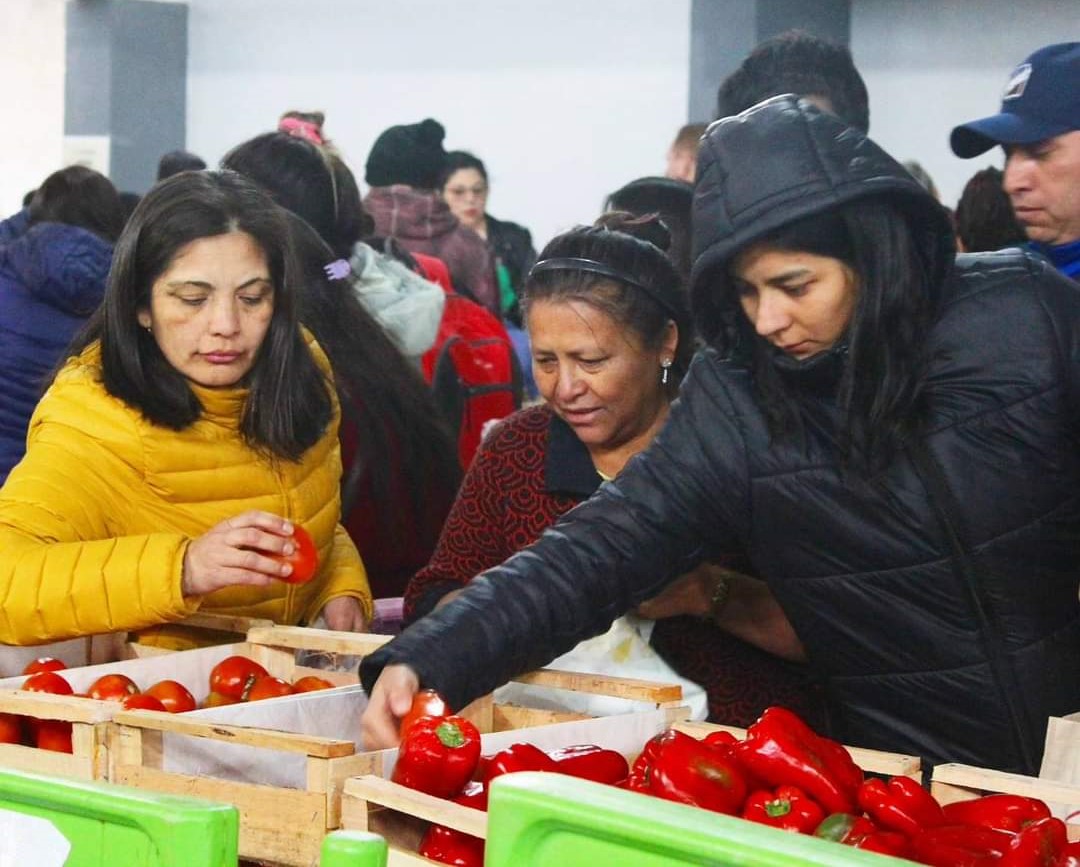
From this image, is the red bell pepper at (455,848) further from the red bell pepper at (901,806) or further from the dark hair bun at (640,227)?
the dark hair bun at (640,227)

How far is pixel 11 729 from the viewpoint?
2.17m

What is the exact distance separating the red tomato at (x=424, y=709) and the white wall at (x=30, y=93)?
369 inches

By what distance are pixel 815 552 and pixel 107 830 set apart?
1.20 meters

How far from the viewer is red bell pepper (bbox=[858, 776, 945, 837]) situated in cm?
171

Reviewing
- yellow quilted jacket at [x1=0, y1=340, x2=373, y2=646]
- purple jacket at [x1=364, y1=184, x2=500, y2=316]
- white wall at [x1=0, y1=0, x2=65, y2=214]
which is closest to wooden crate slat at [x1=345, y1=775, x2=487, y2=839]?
yellow quilted jacket at [x1=0, y1=340, x2=373, y2=646]

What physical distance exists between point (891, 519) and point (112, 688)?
110cm

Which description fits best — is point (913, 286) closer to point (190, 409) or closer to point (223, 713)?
point (223, 713)

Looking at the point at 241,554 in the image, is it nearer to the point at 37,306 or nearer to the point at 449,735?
the point at 449,735

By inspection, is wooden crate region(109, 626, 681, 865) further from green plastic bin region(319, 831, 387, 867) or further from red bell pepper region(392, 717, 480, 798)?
green plastic bin region(319, 831, 387, 867)

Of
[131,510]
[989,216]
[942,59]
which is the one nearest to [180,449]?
[131,510]

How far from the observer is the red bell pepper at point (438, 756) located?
1802 mm

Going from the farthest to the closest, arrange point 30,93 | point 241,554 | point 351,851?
point 30,93
point 241,554
point 351,851

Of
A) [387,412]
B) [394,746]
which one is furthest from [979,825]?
[387,412]

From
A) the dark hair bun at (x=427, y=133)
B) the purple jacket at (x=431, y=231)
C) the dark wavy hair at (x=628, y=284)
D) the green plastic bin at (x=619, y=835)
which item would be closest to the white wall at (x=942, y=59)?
the purple jacket at (x=431, y=231)
